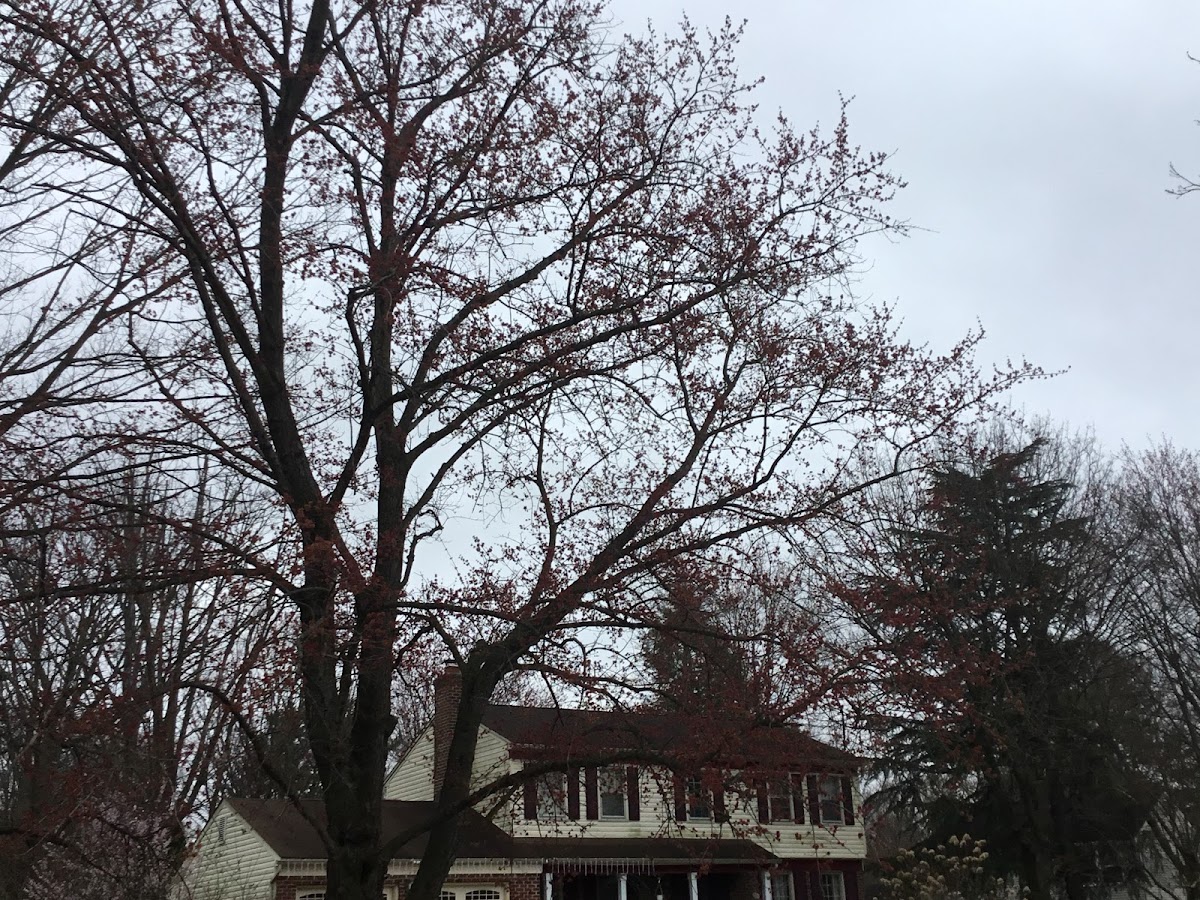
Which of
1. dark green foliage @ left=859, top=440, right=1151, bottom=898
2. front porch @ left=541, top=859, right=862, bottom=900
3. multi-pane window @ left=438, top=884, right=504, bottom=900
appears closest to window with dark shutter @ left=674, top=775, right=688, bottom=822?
multi-pane window @ left=438, top=884, right=504, bottom=900

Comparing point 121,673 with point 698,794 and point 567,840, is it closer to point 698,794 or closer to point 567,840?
point 698,794

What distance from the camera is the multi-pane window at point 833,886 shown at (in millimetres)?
29438

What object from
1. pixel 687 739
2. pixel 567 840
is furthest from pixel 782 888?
pixel 687 739

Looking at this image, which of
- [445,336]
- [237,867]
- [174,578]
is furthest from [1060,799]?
[174,578]

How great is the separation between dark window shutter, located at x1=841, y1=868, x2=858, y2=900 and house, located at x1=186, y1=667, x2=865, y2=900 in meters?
0.03

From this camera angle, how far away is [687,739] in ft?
30.7

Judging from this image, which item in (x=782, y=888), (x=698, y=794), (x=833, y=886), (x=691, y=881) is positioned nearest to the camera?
(x=698, y=794)

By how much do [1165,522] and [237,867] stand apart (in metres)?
24.5

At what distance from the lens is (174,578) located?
28.1 feet

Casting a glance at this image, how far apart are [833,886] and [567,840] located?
354 inches

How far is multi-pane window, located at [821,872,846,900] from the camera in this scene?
29438 mm

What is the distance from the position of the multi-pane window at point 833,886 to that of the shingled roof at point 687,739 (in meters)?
20.3

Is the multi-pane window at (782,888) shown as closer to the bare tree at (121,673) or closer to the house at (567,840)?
Answer: the house at (567,840)

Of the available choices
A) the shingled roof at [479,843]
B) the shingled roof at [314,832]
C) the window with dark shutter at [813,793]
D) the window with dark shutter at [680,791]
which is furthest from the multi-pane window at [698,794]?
the shingled roof at [479,843]
